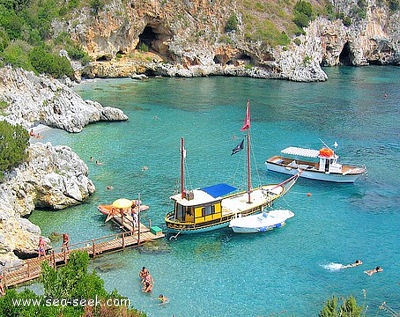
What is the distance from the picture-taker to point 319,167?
52375 millimetres

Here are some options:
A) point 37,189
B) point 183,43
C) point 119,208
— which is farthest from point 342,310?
point 183,43

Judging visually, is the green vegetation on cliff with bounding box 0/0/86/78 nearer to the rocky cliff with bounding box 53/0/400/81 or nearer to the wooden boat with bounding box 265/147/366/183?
the rocky cliff with bounding box 53/0/400/81

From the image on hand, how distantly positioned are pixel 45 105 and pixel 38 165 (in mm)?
23057

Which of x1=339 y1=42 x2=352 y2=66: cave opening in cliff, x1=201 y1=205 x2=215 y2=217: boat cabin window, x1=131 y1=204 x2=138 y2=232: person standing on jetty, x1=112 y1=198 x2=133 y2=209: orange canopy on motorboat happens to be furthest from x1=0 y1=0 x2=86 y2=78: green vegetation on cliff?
x1=339 y1=42 x2=352 y2=66: cave opening in cliff

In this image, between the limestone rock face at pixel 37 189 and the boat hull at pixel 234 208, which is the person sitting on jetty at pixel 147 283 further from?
the limestone rock face at pixel 37 189

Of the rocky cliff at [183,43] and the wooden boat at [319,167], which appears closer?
the wooden boat at [319,167]

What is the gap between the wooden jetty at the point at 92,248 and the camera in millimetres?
32562

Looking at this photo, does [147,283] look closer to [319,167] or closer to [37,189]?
[37,189]

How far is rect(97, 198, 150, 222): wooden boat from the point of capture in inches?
1593

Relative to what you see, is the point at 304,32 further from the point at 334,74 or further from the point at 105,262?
the point at 105,262

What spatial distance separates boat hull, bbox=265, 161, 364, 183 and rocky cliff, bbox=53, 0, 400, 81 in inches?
2096

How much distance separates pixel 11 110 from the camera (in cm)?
5675

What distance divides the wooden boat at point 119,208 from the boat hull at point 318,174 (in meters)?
16.3

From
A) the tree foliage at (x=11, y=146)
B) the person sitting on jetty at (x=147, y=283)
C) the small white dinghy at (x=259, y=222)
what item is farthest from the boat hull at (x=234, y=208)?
the tree foliage at (x=11, y=146)
